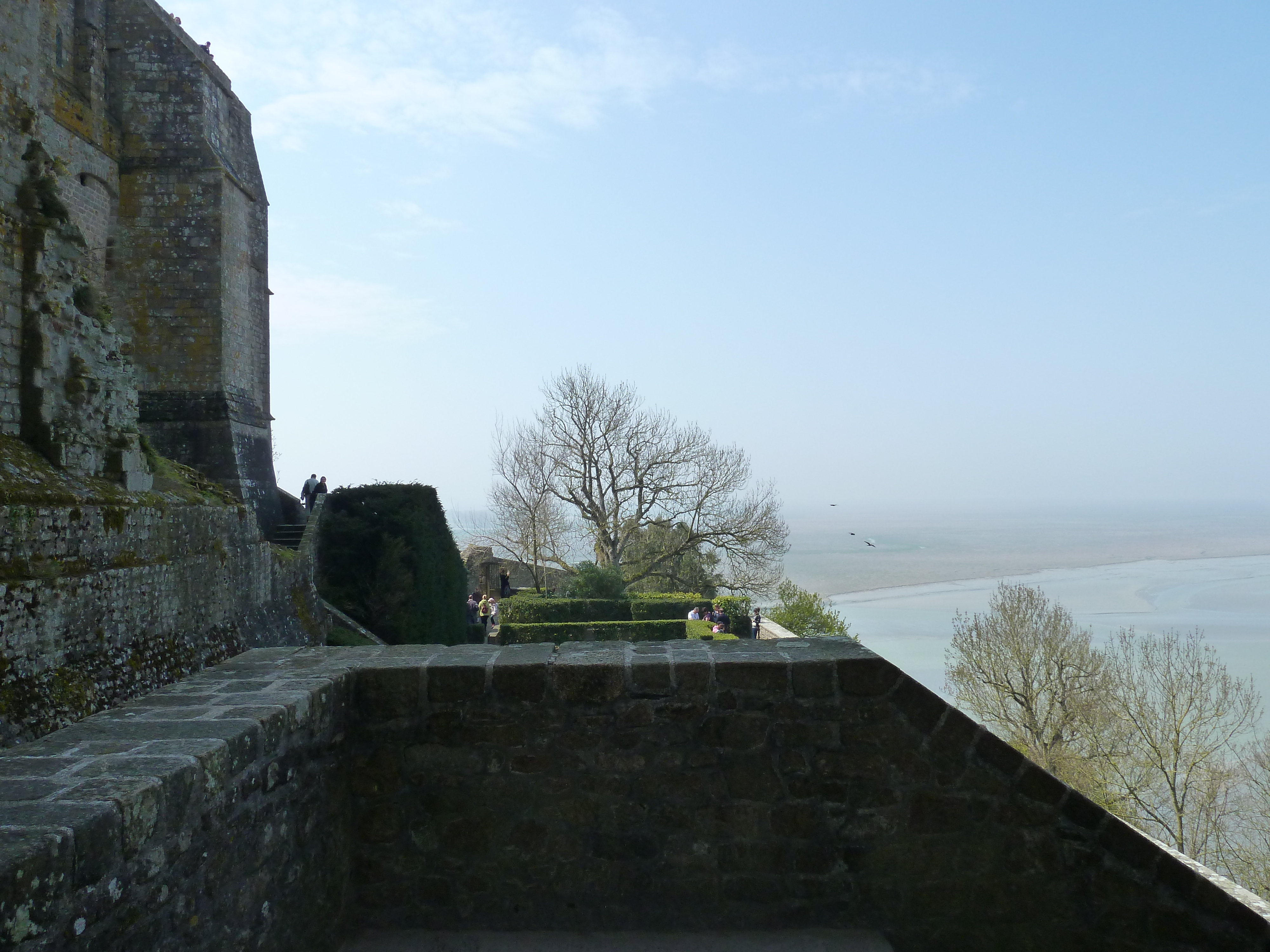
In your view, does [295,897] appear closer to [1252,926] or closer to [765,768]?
[765,768]

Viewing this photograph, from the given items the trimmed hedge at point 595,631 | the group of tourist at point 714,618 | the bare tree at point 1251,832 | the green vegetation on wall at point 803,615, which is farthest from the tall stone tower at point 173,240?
the bare tree at point 1251,832

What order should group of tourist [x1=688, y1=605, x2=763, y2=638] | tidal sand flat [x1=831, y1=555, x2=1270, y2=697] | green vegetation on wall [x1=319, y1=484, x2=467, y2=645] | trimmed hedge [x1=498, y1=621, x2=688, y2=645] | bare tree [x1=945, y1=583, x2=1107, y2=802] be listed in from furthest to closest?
tidal sand flat [x1=831, y1=555, x2=1270, y2=697], bare tree [x1=945, y1=583, x2=1107, y2=802], trimmed hedge [x1=498, y1=621, x2=688, y2=645], group of tourist [x1=688, y1=605, x2=763, y2=638], green vegetation on wall [x1=319, y1=484, x2=467, y2=645]

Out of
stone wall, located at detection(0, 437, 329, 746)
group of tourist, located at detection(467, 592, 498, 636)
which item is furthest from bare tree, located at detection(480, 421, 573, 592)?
stone wall, located at detection(0, 437, 329, 746)

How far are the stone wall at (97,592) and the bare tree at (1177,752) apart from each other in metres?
19.4

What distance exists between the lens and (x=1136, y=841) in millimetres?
3100

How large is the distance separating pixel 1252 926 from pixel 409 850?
284cm

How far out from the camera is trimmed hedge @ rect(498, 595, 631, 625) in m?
23.2

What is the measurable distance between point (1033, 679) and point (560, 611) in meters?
12.1

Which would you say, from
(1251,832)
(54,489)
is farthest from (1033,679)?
(54,489)

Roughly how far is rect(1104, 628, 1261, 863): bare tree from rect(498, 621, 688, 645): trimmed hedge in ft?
32.5

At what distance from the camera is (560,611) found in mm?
23312

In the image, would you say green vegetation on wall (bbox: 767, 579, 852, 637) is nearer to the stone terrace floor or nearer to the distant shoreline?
the stone terrace floor

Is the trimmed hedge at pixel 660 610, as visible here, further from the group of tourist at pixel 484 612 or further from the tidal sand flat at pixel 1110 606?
the tidal sand flat at pixel 1110 606

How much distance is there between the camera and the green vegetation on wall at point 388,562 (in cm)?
1513
